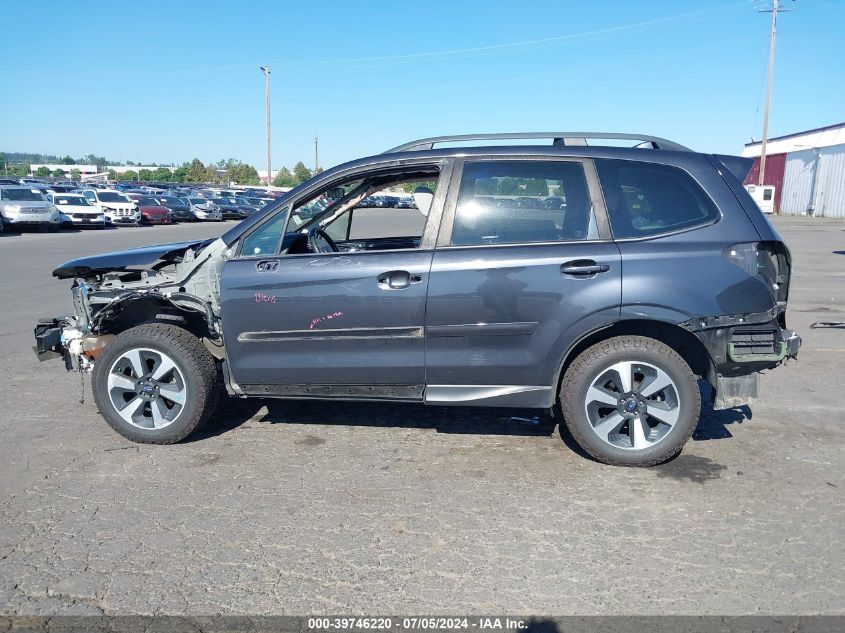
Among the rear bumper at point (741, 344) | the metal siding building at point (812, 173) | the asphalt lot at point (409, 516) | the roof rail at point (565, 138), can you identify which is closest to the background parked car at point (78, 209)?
the asphalt lot at point (409, 516)

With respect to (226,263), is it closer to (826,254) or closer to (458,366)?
(458,366)

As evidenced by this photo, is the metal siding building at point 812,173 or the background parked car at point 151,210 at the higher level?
the metal siding building at point 812,173

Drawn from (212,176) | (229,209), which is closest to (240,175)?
(212,176)

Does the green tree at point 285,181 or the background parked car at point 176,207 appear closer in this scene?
the background parked car at point 176,207

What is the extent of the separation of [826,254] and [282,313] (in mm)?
19660

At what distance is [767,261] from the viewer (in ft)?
14.2

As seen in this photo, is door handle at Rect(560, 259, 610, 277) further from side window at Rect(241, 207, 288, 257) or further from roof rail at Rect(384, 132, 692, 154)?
side window at Rect(241, 207, 288, 257)

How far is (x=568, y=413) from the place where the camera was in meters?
4.43

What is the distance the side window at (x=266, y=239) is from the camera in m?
4.76

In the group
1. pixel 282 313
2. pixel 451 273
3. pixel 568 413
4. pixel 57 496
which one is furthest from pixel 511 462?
pixel 57 496

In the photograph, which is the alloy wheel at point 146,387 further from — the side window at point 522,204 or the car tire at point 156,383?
the side window at point 522,204

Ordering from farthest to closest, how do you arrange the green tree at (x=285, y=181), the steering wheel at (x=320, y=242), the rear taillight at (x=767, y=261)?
the green tree at (x=285, y=181) → the steering wheel at (x=320, y=242) → the rear taillight at (x=767, y=261)

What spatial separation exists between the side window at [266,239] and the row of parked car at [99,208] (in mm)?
24787

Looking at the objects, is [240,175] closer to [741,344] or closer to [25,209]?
[25,209]
